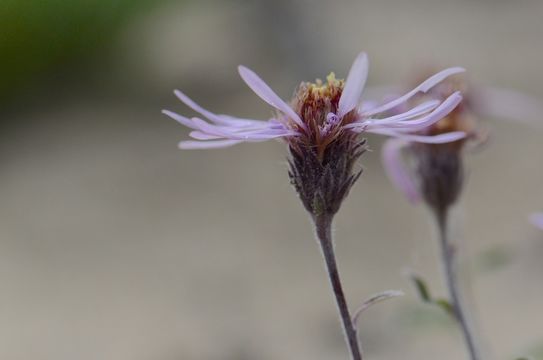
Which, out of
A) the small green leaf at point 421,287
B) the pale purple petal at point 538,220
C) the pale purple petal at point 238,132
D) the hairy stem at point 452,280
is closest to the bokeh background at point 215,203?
the hairy stem at point 452,280

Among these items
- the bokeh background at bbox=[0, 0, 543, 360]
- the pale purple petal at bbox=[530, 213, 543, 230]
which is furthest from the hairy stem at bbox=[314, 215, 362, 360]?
the bokeh background at bbox=[0, 0, 543, 360]

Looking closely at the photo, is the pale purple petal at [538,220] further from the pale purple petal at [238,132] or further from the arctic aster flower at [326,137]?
the pale purple petal at [238,132]

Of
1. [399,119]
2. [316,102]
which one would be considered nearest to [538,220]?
[399,119]

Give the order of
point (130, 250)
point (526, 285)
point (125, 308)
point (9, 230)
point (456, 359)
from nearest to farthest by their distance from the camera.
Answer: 1. point (456, 359)
2. point (526, 285)
3. point (125, 308)
4. point (130, 250)
5. point (9, 230)

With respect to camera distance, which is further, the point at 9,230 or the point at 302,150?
the point at 9,230

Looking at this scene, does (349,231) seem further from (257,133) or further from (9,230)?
(257,133)

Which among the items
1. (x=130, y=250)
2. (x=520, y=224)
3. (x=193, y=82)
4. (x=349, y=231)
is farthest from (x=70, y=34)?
(x=520, y=224)

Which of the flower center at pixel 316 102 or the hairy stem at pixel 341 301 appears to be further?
the flower center at pixel 316 102
